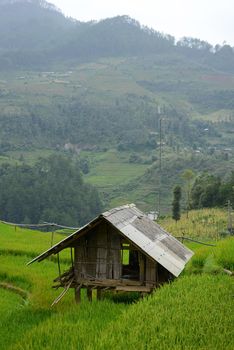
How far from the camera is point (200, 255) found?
742 inches

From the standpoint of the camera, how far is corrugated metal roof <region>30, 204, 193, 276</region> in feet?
45.9

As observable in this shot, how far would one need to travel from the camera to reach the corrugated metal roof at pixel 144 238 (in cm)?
1398

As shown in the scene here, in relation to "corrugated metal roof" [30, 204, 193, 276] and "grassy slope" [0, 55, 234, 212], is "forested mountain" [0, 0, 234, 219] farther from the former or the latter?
"corrugated metal roof" [30, 204, 193, 276]

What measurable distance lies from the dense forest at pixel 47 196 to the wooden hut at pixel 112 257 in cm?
5179

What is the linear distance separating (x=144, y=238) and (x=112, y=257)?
96cm

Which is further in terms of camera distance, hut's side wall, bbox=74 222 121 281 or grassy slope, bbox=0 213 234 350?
hut's side wall, bbox=74 222 121 281

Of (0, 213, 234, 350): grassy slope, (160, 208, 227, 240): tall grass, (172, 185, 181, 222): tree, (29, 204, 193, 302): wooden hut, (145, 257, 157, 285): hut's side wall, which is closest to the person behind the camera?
(0, 213, 234, 350): grassy slope

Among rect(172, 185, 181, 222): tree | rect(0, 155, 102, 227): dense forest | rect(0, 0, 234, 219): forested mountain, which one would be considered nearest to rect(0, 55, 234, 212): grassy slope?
rect(0, 0, 234, 219): forested mountain

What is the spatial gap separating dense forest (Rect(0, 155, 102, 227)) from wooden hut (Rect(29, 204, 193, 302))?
5179 cm

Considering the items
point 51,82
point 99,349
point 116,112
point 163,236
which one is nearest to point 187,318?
point 99,349

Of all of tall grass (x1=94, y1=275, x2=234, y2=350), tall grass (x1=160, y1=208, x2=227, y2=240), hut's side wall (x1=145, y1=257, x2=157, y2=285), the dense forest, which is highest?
tall grass (x1=94, y1=275, x2=234, y2=350)

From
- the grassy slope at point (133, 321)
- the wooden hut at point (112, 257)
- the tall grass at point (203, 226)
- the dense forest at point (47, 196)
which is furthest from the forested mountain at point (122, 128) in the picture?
the grassy slope at point (133, 321)

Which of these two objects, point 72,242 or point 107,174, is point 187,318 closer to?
point 72,242

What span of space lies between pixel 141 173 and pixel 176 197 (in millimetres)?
62152
